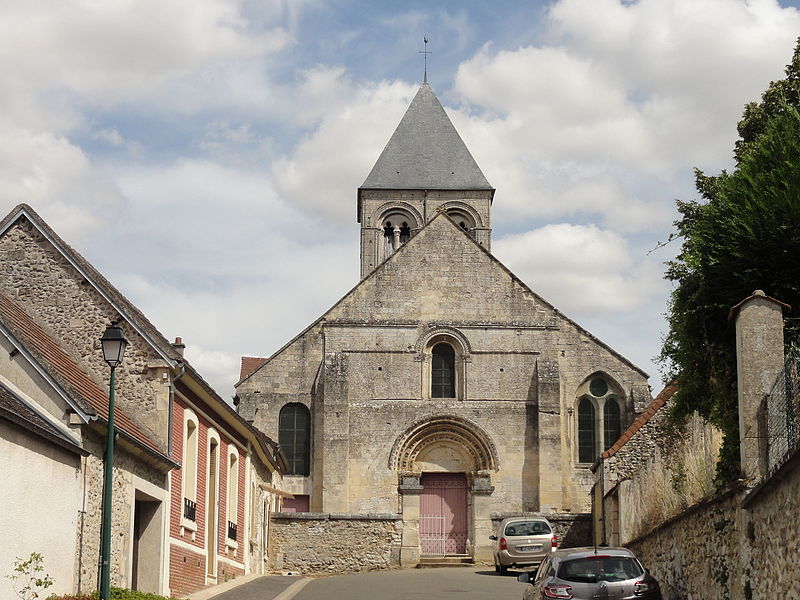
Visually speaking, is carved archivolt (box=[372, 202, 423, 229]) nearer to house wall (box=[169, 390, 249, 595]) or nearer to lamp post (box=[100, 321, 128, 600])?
house wall (box=[169, 390, 249, 595])

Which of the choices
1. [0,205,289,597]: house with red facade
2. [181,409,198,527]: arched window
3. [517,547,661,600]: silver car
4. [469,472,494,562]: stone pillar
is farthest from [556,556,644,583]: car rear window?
[469,472,494,562]: stone pillar

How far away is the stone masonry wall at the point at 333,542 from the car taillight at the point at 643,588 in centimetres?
1635

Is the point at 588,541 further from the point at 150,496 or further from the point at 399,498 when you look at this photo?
the point at 150,496

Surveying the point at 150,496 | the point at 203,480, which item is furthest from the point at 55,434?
the point at 203,480

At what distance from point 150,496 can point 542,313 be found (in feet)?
66.8

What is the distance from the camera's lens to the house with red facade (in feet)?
43.1

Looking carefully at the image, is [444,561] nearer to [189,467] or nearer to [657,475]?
[189,467]

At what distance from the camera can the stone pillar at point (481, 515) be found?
32709 millimetres

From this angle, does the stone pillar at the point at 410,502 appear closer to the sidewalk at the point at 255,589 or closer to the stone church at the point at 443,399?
the stone church at the point at 443,399

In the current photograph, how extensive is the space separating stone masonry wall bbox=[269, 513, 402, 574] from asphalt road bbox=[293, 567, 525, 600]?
4.97 ft

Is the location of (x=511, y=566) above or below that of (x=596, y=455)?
below

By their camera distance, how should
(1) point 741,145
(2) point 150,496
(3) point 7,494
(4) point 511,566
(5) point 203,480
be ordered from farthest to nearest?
(4) point 511,566
(5) point 203,480
(1) point 741,145
(2) point 150,496
(3) point 7,494

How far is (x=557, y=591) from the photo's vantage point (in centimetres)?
1317

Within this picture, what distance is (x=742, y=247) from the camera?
1370 centimetres
